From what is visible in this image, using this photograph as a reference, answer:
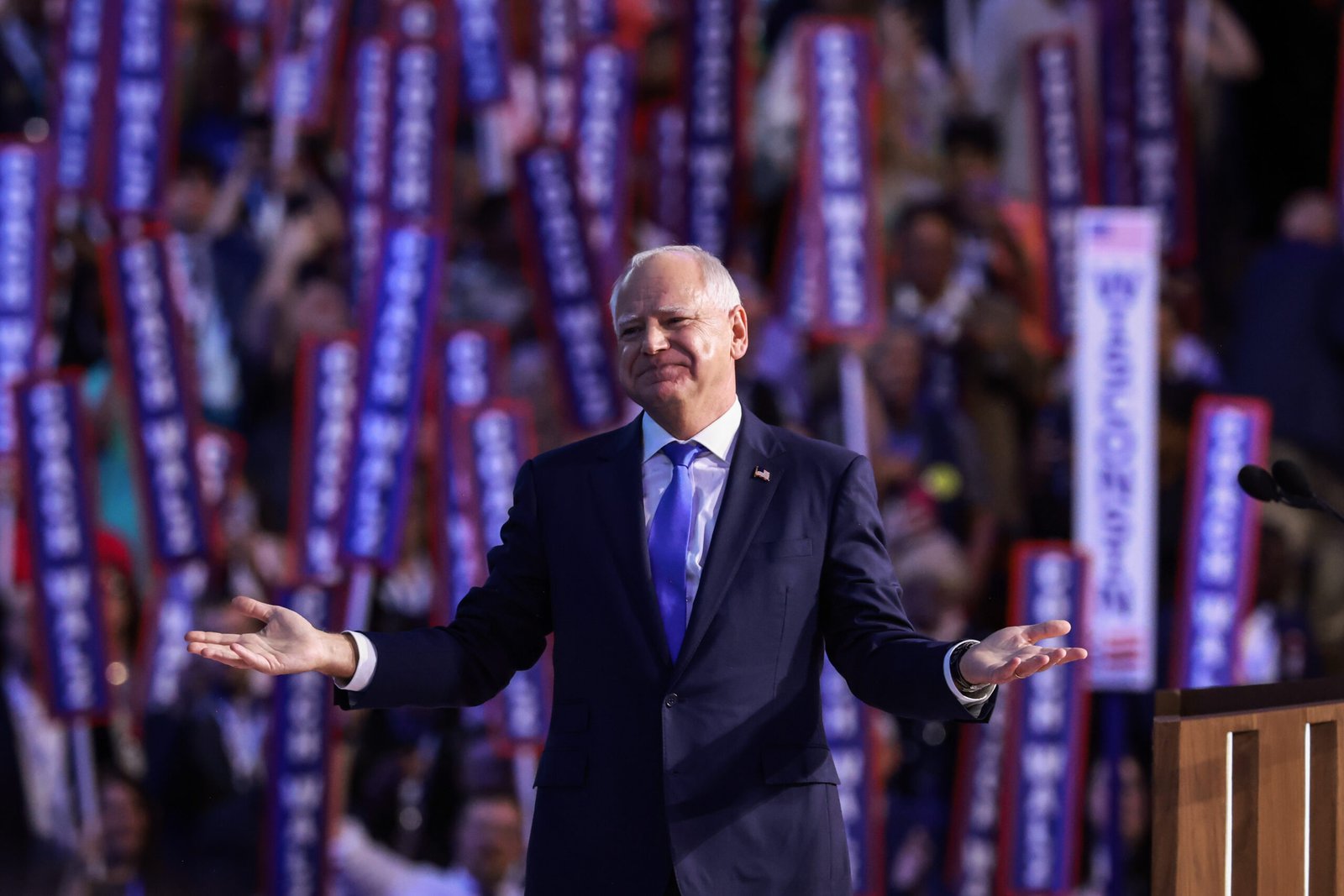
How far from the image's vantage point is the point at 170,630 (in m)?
4.02

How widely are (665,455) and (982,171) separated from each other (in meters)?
3.09

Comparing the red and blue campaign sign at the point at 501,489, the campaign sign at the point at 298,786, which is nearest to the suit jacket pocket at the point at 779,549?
the red and blue campaign sign at the point at 501,489

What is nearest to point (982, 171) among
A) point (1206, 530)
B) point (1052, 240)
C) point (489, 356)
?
point (1052, 240)

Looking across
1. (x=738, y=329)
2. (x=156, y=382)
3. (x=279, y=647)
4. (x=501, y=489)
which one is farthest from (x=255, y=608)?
(x=156, y=382)

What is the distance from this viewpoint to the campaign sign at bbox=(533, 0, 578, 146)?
431cm

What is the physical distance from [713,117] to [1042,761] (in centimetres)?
198

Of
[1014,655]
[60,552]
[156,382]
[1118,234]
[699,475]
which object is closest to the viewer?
[1014,655]

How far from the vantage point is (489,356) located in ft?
13.6

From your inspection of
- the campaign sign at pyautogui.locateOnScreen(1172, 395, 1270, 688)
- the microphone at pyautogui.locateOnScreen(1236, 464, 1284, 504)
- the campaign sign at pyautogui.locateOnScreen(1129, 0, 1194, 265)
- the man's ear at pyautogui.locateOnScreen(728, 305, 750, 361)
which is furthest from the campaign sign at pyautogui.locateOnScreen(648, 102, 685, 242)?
the man's ear at pyautogui.locateOnScreen(728, 305, 750, 361)

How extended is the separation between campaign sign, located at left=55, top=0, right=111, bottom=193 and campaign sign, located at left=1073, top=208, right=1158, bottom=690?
2701 millimetres

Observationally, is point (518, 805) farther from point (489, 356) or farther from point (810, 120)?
point (810, 120)

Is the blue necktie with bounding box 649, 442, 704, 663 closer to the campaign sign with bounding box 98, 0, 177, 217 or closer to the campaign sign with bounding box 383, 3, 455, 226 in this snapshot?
the campaign sign with bounding box 383, 3, 455, 226

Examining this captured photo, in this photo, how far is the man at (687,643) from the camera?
136cm

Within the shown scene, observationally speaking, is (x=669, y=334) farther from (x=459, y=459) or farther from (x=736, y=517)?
(x=459, y=459)
